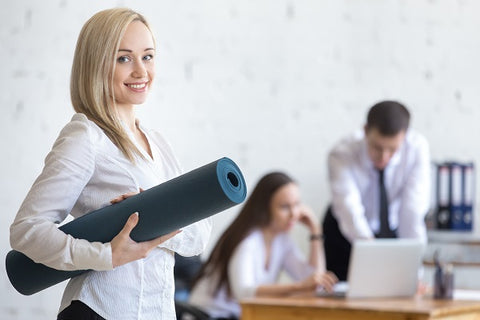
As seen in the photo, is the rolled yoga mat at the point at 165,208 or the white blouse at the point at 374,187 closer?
the rolled yoga mat at the point at 165,208

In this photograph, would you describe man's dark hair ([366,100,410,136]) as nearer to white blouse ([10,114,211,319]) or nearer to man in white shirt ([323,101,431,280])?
man in white shirt ([323,101,431,280])

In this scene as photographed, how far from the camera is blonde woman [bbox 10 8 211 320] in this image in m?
1.39

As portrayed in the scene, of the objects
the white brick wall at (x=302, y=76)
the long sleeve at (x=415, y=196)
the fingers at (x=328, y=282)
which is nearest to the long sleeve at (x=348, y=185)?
the long sleeve at (x=415, y=196)

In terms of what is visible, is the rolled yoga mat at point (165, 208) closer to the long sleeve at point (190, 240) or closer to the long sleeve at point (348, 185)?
the long sleeve at point (190, 240)

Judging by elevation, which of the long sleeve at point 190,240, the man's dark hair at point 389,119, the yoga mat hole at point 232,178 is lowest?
the long sleeve at point 190,240

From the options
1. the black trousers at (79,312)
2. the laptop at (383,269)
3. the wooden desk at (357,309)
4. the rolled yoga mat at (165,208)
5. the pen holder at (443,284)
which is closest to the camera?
the rolled yoga mat at (165,208)

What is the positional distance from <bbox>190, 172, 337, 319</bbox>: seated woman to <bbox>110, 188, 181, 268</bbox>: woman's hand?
7.18 feet

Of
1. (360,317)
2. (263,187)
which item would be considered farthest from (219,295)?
(360,317)

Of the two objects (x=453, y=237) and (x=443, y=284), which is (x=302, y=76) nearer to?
(x=453, y=237)

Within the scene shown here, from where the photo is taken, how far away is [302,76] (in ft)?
16.2

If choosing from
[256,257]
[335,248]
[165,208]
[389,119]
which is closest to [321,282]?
[256,257]

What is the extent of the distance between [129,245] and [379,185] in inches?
107

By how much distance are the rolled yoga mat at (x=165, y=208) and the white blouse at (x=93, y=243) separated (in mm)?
33

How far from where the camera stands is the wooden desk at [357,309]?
284 cm
